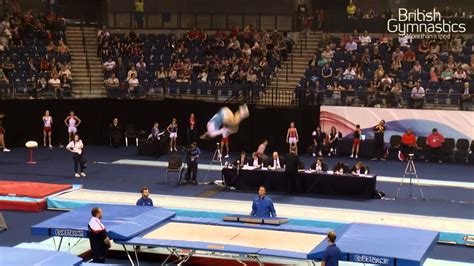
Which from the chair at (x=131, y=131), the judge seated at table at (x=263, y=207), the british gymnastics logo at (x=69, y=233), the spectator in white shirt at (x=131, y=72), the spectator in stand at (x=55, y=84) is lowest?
the british gymnastics logo at (x=69, y=233)

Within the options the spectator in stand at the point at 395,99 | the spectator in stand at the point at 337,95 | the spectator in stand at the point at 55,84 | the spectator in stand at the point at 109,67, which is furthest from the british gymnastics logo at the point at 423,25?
the spectator in stand at the point at 55,84

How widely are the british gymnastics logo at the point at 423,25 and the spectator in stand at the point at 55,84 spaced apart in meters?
13.3

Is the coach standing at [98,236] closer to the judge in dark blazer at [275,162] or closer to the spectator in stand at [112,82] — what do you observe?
the judge in dark blazer at [275,162]

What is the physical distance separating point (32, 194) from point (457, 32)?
703 inches

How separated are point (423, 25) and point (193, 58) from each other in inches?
372

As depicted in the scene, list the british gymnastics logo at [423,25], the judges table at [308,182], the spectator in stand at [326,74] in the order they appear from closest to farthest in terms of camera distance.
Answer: the judges table at [308,182], the spectator in stand at [326,74], the british gymnastics logo at [423,25]

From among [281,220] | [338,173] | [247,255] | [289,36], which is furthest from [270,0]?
[247,255]

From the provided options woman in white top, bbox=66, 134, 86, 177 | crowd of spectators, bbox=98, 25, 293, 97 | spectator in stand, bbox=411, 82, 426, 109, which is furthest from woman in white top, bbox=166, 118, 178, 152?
spectator in stand, bbox=411, 82, 426, 109

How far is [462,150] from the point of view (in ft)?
79.7

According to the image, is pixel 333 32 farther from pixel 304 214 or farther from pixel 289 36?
pixel 304 214

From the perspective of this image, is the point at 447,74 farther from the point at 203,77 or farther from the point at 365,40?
the point at 203,77

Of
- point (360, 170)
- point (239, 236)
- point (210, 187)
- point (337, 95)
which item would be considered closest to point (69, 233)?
point (239, 236)

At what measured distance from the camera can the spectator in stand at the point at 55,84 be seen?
2692cm

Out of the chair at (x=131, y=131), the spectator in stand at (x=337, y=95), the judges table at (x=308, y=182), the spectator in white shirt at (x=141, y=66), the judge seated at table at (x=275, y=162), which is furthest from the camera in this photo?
the spectator in white shirt at (x=141, y=66)
